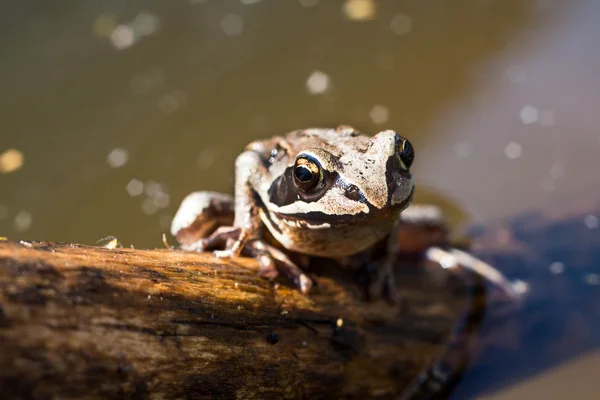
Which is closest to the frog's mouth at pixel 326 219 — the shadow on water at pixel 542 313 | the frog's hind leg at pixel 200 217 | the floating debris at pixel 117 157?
the frog's hind leg at pixel 200 217

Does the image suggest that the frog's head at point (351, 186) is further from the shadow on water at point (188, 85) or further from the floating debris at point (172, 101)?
the floating debris at point (172, 101)

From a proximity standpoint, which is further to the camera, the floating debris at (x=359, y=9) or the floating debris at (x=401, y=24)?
the floating debris at (x=359, y=9)

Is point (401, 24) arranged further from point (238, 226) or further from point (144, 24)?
point (238, 226)

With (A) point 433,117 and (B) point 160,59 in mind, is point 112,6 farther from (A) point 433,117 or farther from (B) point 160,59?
(A) point 433,117

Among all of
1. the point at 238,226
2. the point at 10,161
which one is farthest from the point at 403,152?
the point at 10,161

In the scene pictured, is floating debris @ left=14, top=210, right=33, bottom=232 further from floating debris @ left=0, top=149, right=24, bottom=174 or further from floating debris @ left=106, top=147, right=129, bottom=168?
floating debris @ left=106, top=147, right=129, bottom=168

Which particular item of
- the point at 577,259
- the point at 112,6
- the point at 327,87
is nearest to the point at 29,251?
the point at 577,259
